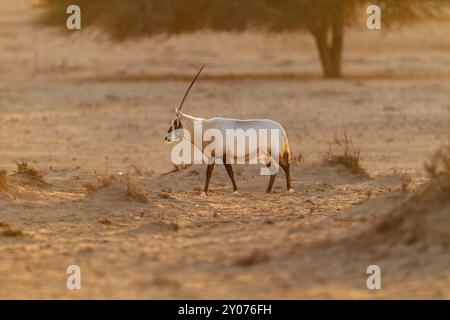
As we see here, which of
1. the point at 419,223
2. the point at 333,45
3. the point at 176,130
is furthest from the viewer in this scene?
the point at 333,45

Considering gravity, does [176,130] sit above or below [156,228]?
above

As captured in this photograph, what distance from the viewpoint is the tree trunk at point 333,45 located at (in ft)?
99.9

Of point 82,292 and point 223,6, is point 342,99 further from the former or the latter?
point 82,292

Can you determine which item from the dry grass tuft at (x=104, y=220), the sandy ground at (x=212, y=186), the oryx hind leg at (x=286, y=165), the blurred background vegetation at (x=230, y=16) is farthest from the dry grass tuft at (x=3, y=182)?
the blurred background vegetation at (x=230, y=16)

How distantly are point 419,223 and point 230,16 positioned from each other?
2180 cm

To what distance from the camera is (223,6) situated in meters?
29.9

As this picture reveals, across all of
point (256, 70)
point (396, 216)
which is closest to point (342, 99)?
point (256, 70)

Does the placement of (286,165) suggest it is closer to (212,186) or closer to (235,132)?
(235,132)

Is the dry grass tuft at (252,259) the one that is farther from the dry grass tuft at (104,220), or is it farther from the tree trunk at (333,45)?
the tree trunk at (333,45)

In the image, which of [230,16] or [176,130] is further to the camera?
[230,16]

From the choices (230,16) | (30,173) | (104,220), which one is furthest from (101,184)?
(230,16)

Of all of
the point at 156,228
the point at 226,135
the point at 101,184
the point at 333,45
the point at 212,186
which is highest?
the point at 333,45

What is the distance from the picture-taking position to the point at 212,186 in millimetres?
13828
